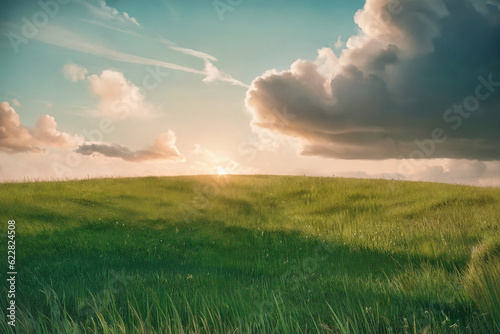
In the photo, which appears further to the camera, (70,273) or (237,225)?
(237,225)

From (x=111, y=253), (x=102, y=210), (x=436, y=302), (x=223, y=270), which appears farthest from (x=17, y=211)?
(x=436, y=302)

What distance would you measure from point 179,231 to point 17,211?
789 centimetres

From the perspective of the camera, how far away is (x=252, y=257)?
1255 centimetres

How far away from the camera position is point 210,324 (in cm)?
421

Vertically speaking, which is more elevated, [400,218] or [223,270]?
[400,218]

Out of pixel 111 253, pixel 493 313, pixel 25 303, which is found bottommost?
pixel 111 253

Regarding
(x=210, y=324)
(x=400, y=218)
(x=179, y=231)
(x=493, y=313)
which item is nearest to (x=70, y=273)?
(x=210, y=324)

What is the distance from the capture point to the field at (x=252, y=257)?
13.6 ft

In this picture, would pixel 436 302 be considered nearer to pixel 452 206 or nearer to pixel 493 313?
pixel 493 313

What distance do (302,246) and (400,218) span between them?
5719 mm

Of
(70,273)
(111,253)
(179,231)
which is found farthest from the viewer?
(179,231)

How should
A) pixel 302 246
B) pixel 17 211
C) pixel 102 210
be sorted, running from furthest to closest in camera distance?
pixel 102 210
pixel 17 211
pixel 302 246

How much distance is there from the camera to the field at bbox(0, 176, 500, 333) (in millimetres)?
4160

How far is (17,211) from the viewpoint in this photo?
17.2 m
